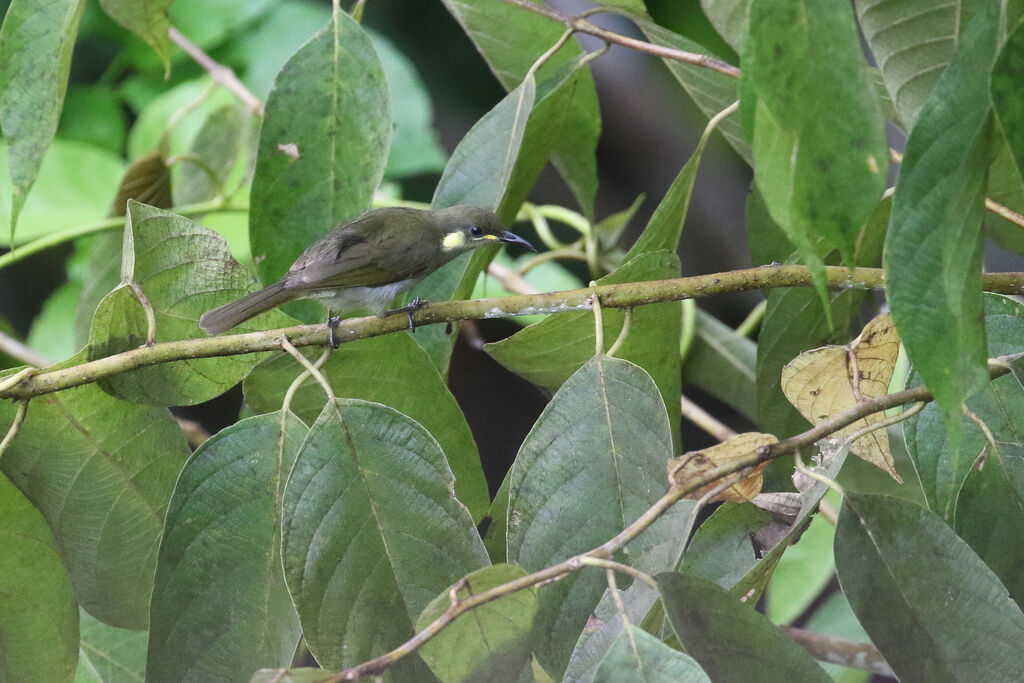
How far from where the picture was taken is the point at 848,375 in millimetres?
1239

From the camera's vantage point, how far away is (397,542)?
120 centimetres

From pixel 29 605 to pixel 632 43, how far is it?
1.19 meters

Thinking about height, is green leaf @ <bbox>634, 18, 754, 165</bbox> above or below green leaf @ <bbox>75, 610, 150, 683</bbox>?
above

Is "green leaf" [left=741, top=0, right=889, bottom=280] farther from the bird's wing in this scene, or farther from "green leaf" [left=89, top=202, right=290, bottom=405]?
the bird's wing

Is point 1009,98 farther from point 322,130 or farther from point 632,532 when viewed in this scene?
point 322,130

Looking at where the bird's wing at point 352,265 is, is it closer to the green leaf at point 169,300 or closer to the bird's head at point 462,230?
the bird's head at point 462,230

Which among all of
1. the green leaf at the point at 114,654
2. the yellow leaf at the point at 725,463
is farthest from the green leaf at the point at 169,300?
the yellow leaf at the point at 725,463

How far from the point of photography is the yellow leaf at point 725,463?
1049 mm

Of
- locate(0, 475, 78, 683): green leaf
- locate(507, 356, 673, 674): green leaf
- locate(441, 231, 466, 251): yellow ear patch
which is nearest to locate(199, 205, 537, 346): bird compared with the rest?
locate(441, 231, 466, 251): yellow ear patch

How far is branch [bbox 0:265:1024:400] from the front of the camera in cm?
126

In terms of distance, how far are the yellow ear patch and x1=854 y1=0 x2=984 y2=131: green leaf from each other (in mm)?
1190

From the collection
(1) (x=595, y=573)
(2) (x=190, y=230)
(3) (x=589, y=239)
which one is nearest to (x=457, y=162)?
(2) (x=190, y=230)

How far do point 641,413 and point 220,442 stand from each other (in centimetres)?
55

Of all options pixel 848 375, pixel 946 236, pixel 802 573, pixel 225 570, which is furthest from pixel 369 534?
pixel 802 573
